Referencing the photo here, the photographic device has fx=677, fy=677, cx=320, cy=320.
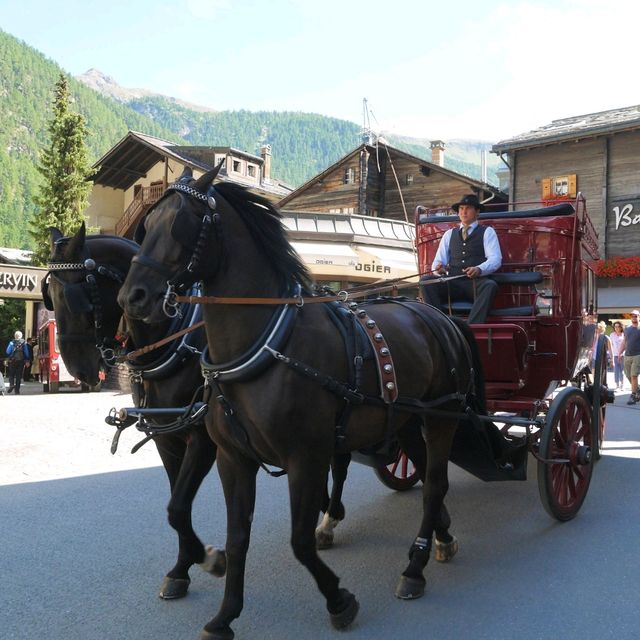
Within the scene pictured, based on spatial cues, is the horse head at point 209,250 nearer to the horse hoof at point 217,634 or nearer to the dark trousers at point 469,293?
the horse hoof at point 217,634

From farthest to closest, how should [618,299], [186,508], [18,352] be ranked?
[618,299] < [18,352] < [186,508]

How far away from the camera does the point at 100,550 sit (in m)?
4.41

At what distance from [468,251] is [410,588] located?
112 inches

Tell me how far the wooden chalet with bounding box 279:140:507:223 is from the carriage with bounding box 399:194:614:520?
22.3m

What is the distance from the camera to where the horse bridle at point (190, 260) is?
112 inches

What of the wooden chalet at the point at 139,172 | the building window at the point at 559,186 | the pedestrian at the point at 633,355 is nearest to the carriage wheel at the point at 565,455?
the pedestrian at the point at 633,355

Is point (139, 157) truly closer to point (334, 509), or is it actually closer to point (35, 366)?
point (35, 366)

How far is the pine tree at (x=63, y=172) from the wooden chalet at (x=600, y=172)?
15.8 m

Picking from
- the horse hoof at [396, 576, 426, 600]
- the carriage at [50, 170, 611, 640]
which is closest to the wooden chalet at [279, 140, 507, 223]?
the carriage at [50, 170, 611, 640]

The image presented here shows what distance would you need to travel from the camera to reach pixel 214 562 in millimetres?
3748

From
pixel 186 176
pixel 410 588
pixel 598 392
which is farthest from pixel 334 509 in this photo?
pixel 598 392

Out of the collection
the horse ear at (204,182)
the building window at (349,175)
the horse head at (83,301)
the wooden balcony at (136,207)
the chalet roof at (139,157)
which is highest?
the chalet roof at (139,157)

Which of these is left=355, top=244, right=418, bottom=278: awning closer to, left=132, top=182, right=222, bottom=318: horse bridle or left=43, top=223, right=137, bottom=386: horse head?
left=43, top=223, right=137, bottom=386: horse head

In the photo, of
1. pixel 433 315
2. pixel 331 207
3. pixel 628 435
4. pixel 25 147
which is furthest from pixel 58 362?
pixel 25 147
